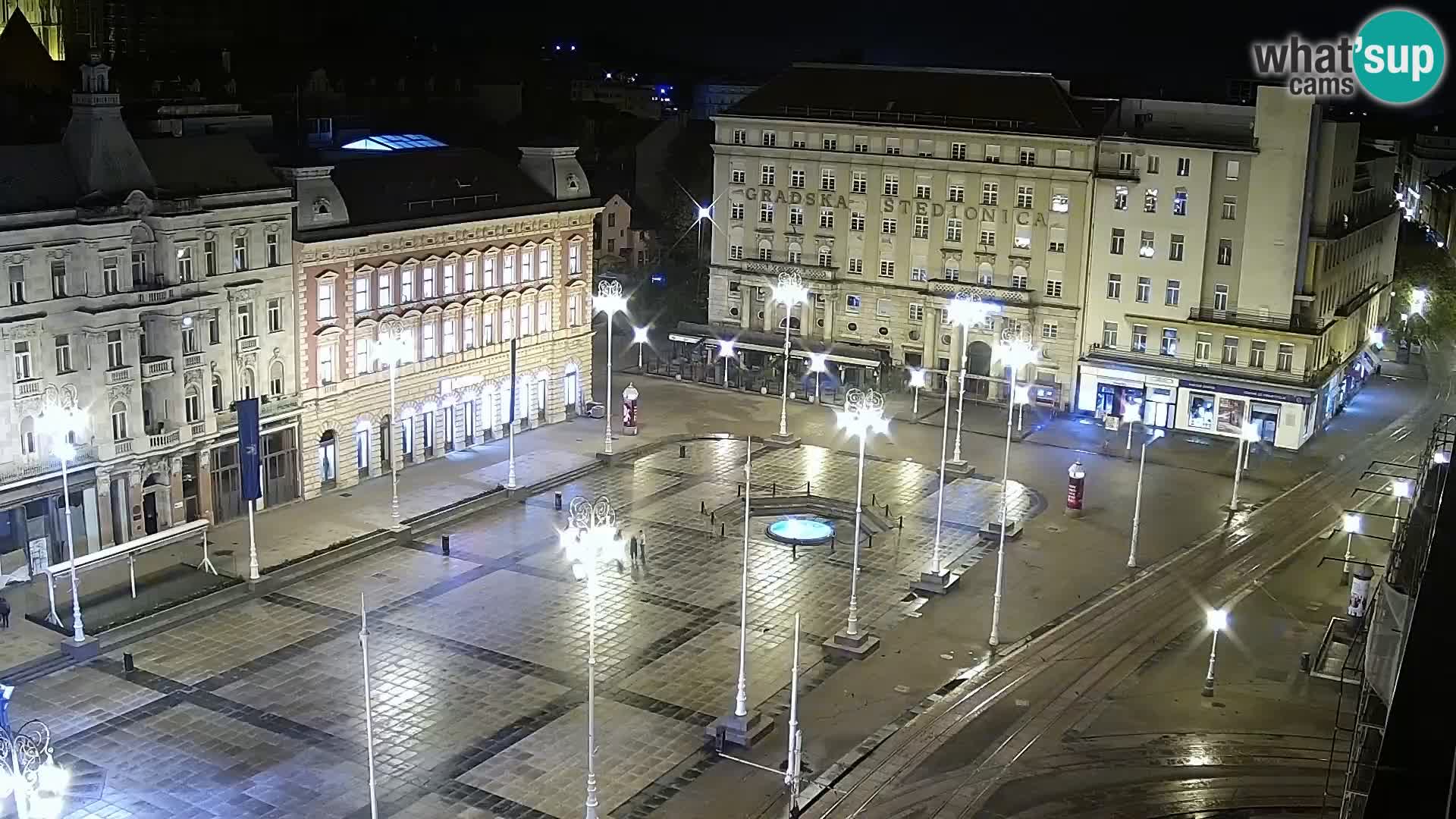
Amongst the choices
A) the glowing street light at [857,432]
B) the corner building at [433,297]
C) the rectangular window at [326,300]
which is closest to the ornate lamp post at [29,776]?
the glowing street light at [857,432]

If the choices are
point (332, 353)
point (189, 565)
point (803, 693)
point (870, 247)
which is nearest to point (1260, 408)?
point (870, 247)

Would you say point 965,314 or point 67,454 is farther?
point 965,314

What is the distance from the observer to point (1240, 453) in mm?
74438

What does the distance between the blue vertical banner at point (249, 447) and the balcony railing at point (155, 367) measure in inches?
153

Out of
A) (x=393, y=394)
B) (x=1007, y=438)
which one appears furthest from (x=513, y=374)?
(x=1007, y=438)

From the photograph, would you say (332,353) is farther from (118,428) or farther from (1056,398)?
(1056,398)

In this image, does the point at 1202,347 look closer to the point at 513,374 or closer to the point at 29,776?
the point at 513,374

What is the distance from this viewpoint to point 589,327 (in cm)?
8625

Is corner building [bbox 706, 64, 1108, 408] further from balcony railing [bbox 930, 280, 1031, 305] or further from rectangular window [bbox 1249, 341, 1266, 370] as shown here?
rectangular window [bbox 1249, 341, 1266, 370]

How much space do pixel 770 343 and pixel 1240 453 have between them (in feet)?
116

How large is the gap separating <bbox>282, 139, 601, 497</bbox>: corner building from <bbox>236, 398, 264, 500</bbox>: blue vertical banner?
24.8 feet

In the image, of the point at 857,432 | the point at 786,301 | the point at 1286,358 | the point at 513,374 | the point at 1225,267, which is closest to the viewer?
the point at 513,374

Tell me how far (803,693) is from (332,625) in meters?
18.1

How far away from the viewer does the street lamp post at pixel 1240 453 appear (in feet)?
238
